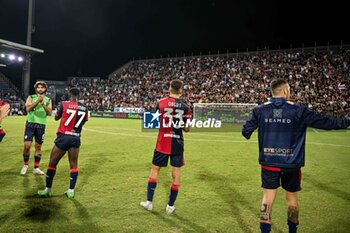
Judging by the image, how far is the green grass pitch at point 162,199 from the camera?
4789 millimetres

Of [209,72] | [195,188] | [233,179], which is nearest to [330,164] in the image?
[233,179]

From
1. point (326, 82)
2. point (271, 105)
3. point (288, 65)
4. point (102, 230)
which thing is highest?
point (288, 65)

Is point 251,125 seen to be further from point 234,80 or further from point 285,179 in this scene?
point 234,80

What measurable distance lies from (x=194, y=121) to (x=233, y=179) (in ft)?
55.2

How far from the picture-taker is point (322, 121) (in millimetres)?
3707

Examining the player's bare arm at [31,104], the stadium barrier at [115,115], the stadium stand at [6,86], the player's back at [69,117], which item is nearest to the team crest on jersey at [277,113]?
the player's back at [69,117]

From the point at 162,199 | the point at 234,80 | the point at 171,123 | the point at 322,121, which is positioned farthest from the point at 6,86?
the point at 322,121

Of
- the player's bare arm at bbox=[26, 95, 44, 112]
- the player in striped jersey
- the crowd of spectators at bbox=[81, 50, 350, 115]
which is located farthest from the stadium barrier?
the player in striped jersey

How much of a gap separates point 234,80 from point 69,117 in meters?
37.4

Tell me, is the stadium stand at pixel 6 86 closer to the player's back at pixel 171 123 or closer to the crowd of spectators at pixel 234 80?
the crowd of spectators at pixel 234 80

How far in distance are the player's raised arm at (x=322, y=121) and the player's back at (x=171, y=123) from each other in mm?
2240

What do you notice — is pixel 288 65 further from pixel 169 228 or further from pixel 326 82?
pixel 169 228

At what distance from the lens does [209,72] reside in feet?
149

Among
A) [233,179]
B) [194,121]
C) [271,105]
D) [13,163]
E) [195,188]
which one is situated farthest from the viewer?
[194,121]
